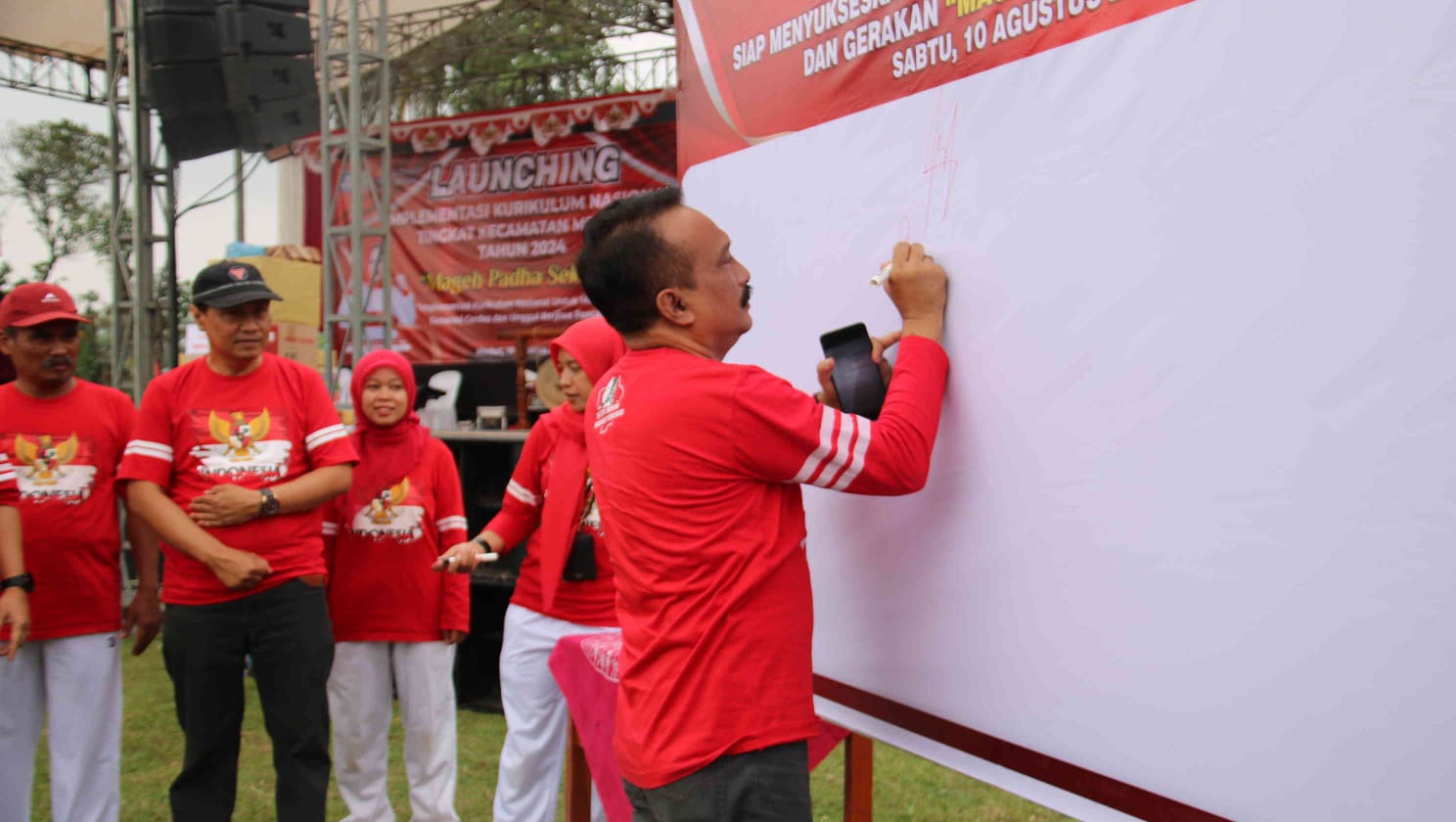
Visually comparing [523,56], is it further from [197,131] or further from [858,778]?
[858,778]

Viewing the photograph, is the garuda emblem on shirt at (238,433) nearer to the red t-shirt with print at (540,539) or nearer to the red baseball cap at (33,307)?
the red baseball cap at (33,307)

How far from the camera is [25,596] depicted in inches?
116

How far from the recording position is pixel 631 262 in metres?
1.69

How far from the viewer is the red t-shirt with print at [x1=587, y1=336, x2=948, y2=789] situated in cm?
154

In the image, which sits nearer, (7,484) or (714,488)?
(714,488)

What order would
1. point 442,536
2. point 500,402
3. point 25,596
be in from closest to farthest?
point 25,596 < point 442,536 < point 500,402

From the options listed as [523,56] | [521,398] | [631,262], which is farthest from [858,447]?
[523,56]

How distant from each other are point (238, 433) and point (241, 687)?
0.70 meters

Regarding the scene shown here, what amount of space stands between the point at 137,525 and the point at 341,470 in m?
0.73

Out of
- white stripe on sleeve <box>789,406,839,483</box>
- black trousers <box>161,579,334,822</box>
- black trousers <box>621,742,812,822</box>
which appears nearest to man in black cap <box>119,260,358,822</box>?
black trousers <box>161,579,334,822</box>

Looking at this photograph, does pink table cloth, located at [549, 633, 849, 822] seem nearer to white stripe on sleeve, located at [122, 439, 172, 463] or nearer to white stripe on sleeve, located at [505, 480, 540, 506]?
white stripe on sleeve, located at [505, 480, 540, 506]

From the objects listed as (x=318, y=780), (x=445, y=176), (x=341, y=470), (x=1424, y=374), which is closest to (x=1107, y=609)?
(x=1424, y=374)

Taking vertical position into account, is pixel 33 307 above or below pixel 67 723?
above

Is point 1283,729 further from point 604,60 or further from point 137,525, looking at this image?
point 604,60
